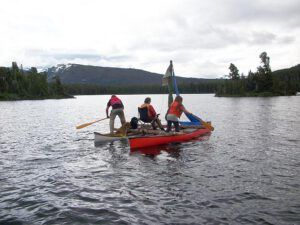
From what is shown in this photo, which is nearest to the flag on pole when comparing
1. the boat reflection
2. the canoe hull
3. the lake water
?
the canoe hull

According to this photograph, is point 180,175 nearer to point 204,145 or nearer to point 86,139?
point 204,145

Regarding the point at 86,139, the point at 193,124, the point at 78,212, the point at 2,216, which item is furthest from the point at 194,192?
the point at 193,124

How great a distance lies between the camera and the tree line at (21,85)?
477 ft

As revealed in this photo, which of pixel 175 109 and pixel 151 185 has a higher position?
pixel 175 109

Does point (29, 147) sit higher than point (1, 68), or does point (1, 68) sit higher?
point (1, 68)

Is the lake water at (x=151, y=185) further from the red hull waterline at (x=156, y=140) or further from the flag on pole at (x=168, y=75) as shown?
the flag on pole at (x=168, y=75)

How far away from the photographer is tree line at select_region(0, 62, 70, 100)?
146 metres

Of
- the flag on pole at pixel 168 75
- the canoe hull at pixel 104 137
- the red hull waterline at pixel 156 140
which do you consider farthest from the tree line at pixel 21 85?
the red hull waterline at pixel 156 140

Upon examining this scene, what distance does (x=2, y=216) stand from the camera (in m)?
9.33

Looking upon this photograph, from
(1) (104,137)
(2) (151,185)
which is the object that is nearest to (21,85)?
(1) (104,137)

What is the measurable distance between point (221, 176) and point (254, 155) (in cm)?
525

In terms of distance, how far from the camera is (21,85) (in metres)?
152

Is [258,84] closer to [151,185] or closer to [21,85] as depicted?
[21,85]

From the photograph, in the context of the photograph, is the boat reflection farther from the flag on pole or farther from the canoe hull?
the flag on pole
